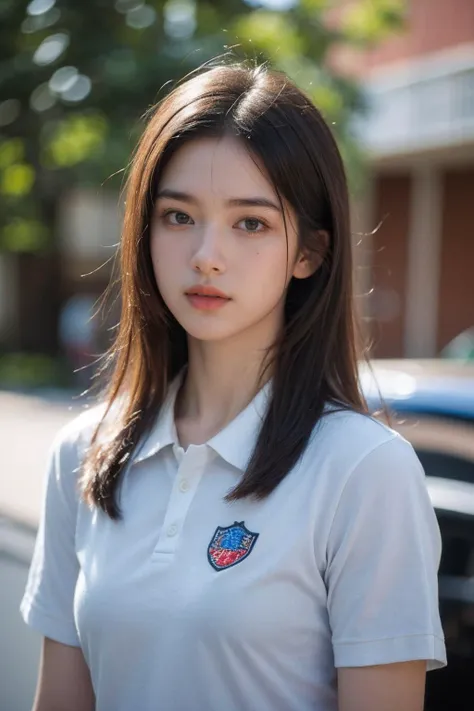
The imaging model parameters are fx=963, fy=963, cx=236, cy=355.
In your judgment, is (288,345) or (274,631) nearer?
(274,631)

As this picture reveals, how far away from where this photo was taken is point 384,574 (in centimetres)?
131

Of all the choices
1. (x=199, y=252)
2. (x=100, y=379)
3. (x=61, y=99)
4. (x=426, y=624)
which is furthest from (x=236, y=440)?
(x=61, y=99)

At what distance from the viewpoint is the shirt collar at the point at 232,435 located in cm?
150

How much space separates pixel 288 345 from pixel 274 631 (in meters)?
0.46

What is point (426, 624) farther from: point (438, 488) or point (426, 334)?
point (426, 334)

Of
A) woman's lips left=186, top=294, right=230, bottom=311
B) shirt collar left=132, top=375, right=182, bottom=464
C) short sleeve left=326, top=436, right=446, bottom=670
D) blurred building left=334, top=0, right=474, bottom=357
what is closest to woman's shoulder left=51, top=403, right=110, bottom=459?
shirt collar left=132, top=375, right=182, bottom=464

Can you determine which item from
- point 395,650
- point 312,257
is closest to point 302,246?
point 312,257

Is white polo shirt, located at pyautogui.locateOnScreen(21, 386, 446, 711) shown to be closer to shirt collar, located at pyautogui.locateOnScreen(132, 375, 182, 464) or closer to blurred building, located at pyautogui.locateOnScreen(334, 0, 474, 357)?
shirt collar, located at pyautogui.locateOnScreen(132, 375, 182, 464)

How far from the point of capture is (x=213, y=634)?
1.34 m

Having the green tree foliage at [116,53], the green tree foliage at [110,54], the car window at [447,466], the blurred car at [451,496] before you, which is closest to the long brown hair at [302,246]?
the blurred car at [451,496]

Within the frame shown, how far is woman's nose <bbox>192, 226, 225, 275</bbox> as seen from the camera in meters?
1.47

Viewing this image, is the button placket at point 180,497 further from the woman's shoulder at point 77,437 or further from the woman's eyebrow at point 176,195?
the woman's eyebrow at point 176,195

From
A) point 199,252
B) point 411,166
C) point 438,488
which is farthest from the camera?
point 411,166

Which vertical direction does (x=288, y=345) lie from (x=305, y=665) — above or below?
above
